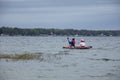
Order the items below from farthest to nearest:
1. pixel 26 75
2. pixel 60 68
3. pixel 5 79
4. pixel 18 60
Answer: pixel 18 60 < pixel 60 68 < pixel 26 75 < pixel 5 79

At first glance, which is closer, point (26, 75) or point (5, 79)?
point (5, 79)

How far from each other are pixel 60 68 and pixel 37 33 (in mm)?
136835

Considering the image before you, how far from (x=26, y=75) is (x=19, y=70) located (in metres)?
2.37

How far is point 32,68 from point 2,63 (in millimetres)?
3253

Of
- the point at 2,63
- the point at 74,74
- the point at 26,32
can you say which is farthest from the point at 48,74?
the point at 26,32

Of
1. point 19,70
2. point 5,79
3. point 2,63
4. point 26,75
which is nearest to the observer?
point 5,79

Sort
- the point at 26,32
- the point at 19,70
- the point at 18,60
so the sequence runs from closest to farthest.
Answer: the point at 19,70
the point at 18,60
the point at 26,32

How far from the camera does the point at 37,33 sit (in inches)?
6363

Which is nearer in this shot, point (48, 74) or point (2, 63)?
point (48, 74)

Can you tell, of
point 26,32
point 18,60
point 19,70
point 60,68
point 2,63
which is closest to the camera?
point 19,70

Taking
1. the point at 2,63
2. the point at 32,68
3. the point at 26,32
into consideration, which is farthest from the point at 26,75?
the point at 26,32

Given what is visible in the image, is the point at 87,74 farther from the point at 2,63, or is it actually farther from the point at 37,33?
the point at 37,33

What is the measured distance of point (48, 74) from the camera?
22125mm

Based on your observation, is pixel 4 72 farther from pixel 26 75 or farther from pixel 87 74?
pixel 87 74
